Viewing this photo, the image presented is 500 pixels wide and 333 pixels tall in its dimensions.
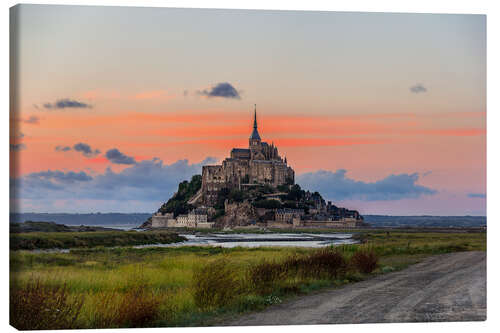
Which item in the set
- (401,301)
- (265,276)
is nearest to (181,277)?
(265,276)

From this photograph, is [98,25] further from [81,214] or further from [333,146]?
[333,146]

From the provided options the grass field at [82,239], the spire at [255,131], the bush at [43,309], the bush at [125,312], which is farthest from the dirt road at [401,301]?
the grass field at [82,239]

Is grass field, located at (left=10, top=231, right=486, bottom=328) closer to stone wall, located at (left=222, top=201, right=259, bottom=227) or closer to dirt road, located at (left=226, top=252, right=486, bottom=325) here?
dirt road, located at (left=226, top=252, right=486, bottom=325)

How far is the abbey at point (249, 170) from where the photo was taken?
1402 centimetres

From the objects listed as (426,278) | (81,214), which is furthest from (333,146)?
(81,214)

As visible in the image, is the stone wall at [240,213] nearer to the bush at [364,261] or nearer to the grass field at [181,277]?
the grass field at [181,277]

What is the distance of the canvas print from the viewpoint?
1012 cm

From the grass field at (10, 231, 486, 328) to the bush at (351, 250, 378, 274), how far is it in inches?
0.8

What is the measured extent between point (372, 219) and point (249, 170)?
1214cm

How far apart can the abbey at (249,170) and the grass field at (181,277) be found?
2.03 meters

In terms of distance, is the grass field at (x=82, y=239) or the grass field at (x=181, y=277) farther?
the grass field at (x=82, y=239)

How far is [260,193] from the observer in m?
26.9

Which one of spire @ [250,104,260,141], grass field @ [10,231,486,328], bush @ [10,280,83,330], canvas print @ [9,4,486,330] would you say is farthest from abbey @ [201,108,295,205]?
bush @ [10,280,83,330]
